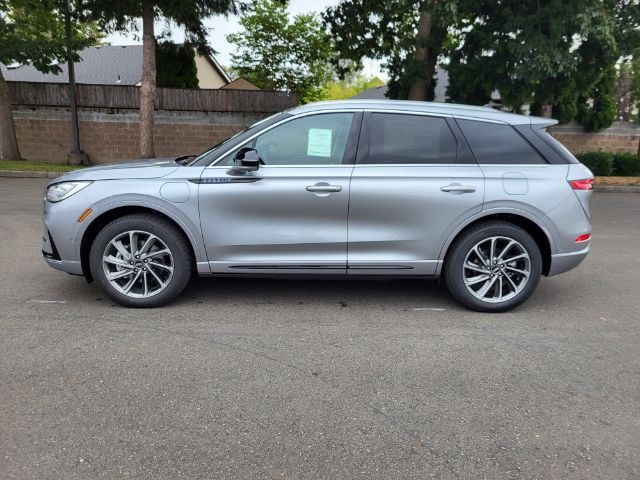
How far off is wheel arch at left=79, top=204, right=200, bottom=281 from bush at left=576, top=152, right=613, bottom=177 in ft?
49.9

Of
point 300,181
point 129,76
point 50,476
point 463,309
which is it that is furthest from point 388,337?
point 129,76

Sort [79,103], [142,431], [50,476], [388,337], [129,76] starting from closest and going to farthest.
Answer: [50,476] → [142,431] → [388,337] → [79,103] → [129,76]

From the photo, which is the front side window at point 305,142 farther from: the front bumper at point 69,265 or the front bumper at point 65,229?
the front bumper at point 69,265

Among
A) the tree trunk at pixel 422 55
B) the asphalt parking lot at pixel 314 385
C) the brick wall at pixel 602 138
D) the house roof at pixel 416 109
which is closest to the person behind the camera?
the asphalt parking lot at pixel 314 385

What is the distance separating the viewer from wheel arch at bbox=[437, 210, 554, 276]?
4.34 m


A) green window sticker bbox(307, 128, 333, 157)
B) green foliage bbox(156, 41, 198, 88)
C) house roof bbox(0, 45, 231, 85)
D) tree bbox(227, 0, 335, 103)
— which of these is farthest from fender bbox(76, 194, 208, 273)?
tree bbox(227, 0, 335, 103)

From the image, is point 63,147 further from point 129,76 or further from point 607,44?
point 607,44

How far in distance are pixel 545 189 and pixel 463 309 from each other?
49.5 inches

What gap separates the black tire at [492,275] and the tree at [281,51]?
4028 centimetres

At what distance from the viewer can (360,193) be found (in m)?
4.25

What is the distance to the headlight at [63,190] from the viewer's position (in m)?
4.29

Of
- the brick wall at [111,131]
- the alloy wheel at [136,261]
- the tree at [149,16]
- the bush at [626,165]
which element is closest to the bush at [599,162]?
the bush at [626,165]

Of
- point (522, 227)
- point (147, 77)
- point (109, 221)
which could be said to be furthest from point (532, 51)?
point (109, 221)

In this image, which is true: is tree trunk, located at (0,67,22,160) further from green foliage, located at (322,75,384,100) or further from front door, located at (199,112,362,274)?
green foliage, located at (322,75,384,100)
